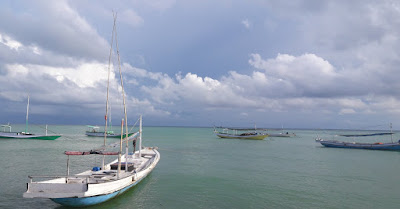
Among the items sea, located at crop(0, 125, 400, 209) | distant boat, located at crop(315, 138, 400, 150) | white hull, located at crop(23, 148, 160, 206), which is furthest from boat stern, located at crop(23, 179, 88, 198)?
distant boat, located at crop(315, 138, 400, 150)

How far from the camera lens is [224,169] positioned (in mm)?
31922

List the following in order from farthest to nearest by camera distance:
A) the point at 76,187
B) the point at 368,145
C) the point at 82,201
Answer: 1. the point at 368,145
2. the point at 82,201
3. the point at 76,187

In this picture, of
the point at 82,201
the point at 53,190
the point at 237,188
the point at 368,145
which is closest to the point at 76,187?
the point at 82,201

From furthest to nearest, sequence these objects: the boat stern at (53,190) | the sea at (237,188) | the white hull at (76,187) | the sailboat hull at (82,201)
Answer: the sea at (237,188), the sailboat hull at (82,201), the white hull at (76,187), the boat stern at (53,190)

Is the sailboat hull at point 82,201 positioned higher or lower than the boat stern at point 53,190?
lower

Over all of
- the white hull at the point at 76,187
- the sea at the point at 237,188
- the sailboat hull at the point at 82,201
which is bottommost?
the sea at the point at 237,188

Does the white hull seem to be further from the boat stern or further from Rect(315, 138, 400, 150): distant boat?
Rect(315, 138, 400, 150): distant boat

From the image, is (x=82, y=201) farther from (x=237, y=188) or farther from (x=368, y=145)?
(x=368, y=145)

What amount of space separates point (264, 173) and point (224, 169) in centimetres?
517

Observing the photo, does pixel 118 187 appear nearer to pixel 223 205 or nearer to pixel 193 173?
pixel 223 205

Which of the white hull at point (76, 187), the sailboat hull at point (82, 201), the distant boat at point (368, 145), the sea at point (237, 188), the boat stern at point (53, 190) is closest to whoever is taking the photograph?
the boat stern at point (53, 190)

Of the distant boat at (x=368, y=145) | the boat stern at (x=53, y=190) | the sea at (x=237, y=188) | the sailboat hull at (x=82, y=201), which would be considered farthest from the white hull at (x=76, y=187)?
the distant boat at (x=368, y=145)

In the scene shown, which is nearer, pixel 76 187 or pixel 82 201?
pixel 76 187

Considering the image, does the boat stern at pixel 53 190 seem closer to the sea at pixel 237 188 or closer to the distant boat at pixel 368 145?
the sea at pixel 237 188
